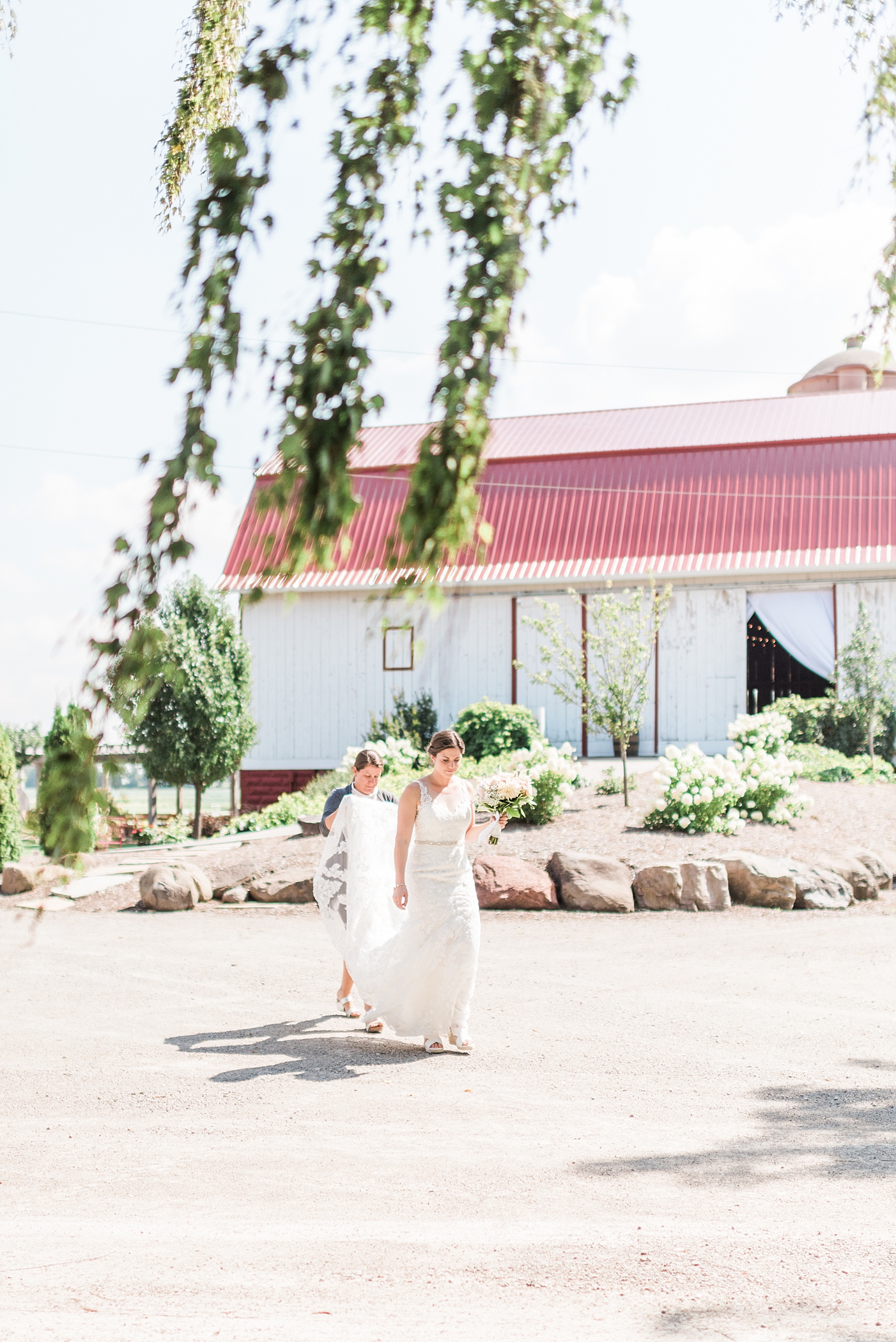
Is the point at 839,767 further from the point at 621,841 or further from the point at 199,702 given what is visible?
the point at 199,702

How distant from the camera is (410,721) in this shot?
21828 millimetres

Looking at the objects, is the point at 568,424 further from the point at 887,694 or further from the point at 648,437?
the point at 887,694

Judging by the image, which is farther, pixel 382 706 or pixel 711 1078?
pixel 382 706

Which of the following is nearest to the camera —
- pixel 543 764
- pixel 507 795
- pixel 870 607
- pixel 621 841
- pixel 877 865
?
pixel 507 795

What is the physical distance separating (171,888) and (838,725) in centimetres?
1162

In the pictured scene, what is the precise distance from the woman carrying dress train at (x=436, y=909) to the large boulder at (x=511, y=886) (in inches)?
211

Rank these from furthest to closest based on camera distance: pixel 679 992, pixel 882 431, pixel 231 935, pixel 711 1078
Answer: pixel 882 431 → pixel 231 935 → pixel 679 992 → pixel 711 1078

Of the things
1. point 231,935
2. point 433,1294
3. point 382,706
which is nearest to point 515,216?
point 433,1294

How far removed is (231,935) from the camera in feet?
37.6

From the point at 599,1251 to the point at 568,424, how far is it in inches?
919

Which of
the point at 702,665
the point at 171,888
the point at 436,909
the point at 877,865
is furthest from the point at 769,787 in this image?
the point at 436,909

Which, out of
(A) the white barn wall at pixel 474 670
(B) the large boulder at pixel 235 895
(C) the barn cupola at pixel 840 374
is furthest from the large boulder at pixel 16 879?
(C) the barn cupola at pixel 840 374

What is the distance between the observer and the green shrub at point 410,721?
21.4 meters

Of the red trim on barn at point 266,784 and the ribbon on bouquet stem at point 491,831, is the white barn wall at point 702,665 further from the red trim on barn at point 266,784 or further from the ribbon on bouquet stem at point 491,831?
the ribbon on bouquet stem at point 491,831
